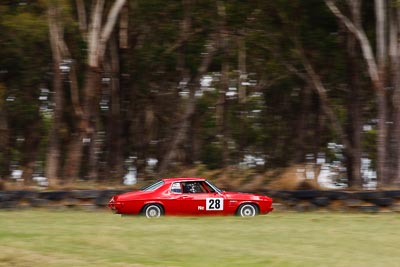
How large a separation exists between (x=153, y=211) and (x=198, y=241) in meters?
5.33

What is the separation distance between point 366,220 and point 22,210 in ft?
30.4

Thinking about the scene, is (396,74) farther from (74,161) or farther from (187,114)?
(74,161)

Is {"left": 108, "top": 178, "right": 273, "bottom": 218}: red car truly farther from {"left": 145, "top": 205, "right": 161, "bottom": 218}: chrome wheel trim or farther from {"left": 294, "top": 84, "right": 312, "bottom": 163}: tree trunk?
{"left": 294, "top": 84, "right": 312, "bottom": 163}: tree trunk

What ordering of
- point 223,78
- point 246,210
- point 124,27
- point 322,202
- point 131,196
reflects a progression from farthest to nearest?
point 223,78, point 124,27, point 322,202, point 246,210, point 131,196

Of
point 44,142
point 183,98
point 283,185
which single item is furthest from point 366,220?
point 44,142

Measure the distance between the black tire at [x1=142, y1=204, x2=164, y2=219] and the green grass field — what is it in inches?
22.9

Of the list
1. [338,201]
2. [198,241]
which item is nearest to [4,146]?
[338,201]

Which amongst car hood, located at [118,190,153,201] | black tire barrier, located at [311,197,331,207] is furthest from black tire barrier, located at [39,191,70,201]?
black tire barrier, located at [311,197,331,207]

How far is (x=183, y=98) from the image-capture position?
40.4 meters

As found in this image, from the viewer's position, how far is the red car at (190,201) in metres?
19.6

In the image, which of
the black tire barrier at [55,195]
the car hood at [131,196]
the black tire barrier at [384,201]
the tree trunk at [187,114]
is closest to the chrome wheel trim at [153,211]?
the car hood at [131,196]

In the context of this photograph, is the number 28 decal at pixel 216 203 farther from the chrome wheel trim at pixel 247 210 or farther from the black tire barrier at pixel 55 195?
the black tire barrier at pixel 55 195

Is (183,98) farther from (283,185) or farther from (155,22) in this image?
(283,185)

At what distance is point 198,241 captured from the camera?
571 inches
